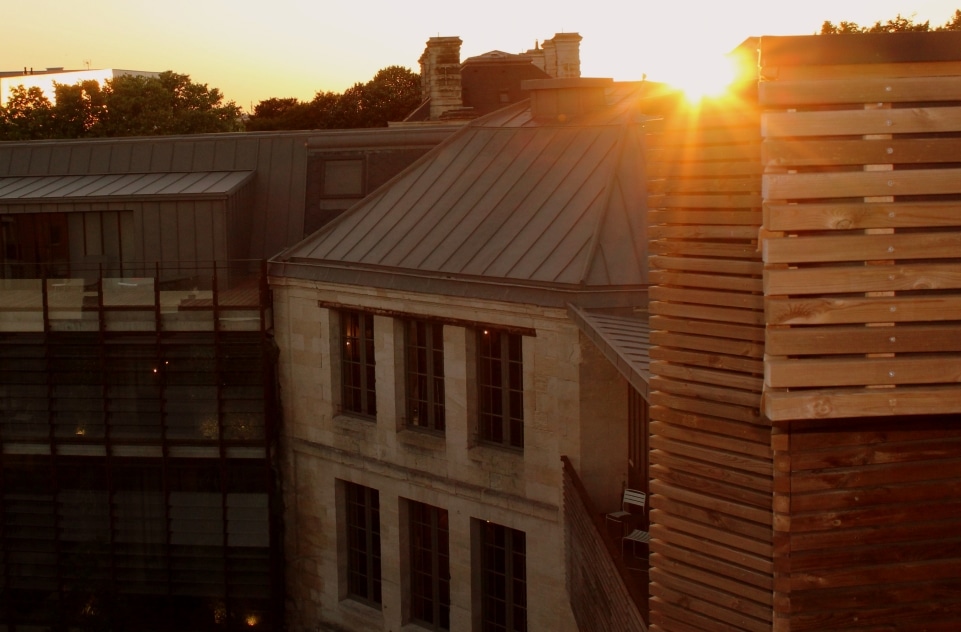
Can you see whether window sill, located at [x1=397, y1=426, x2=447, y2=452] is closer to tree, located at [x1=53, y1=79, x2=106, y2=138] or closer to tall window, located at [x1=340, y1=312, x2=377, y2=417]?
tall window, located at [x1=340, y1=312, x2=377, y2=417]

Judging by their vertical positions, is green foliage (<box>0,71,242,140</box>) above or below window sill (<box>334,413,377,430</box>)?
above

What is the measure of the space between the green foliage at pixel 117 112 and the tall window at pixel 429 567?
46072mm

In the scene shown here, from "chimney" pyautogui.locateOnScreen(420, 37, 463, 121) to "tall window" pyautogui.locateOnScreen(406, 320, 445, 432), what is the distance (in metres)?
26.5

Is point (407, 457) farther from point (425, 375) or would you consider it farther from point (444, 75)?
point (444, 75)

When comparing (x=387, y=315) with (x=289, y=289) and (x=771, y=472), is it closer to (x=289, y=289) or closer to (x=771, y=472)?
(x=289, y=289)

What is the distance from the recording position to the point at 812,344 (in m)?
8.38

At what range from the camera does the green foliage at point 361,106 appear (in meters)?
88.2

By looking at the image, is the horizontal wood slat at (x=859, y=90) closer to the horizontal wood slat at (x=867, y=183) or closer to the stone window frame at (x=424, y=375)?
the horizontal wood slat at (x=867, y=183)

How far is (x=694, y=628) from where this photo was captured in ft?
32.7

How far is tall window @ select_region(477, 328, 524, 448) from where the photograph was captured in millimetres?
20188

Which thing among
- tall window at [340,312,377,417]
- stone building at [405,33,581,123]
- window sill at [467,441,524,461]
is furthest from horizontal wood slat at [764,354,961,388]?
stone building at [405,33,581,123]

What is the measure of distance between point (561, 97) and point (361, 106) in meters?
66.2

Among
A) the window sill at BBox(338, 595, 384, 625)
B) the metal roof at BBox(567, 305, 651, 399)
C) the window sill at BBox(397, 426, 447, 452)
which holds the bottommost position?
the window sill at BBox(338, 595, 384, 625)

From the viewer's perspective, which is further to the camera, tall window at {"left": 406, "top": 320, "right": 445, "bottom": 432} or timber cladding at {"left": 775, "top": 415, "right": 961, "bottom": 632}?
tall window at {"left": 406, "top": 320, "right": 445, "bottom": 432}
